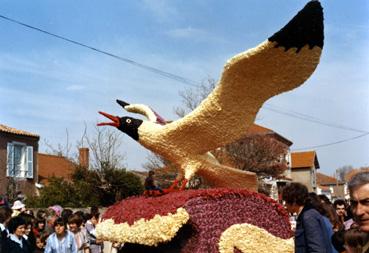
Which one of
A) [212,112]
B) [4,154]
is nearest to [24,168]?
[4,154]

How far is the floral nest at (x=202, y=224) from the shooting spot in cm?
443

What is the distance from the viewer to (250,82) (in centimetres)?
485

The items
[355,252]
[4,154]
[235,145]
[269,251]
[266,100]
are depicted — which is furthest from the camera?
[4,154]

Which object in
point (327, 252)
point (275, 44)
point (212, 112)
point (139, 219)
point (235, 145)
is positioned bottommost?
point (327, 252)

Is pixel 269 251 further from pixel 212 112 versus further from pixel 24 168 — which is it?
pixel 24 168

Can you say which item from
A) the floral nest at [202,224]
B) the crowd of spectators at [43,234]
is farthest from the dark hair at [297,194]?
the crowd of spectators at [43,234]

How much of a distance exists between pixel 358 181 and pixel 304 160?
4980cm

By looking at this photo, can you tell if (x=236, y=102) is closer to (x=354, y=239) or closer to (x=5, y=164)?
(x=354, y=239)

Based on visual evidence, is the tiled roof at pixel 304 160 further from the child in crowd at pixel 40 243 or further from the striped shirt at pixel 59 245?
the striped shirt at pixel 59 245

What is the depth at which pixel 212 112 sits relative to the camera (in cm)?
497

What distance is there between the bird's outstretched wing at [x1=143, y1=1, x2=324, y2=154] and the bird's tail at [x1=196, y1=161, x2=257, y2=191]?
260 millimetres

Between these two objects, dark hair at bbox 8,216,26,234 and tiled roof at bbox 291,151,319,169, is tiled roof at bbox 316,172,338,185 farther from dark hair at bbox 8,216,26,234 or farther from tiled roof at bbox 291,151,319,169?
dark hair at bbox 8,216,26,234

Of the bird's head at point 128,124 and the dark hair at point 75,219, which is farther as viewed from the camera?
the dark hair at point 75,219

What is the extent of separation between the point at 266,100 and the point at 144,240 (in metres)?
1.88
